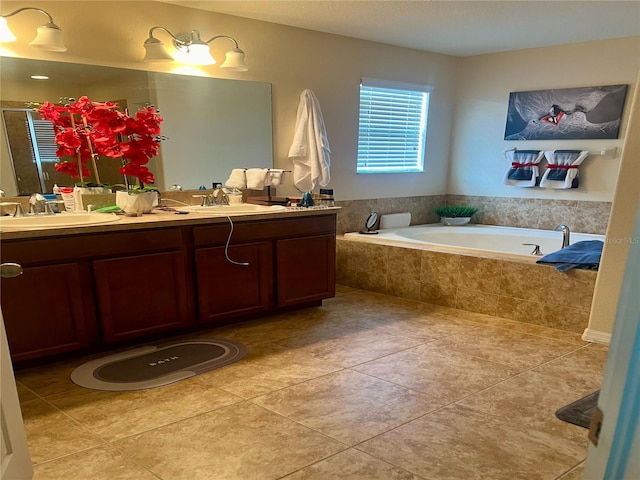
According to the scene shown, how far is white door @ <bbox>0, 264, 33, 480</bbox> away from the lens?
43.1 inches

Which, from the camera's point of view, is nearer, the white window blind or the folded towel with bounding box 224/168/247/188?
the white window blind

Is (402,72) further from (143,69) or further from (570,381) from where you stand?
(570,381)

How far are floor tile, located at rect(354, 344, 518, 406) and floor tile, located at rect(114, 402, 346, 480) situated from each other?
2.06 ft

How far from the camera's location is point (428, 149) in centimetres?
488

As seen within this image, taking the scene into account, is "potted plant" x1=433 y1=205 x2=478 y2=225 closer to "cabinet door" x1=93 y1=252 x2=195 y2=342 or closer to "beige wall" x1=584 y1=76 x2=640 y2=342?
"beige wall" x1=584 y1=76 x2=640 y2=342

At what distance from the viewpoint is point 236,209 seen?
10.4ft

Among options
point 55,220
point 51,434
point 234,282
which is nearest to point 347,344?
point 234,282

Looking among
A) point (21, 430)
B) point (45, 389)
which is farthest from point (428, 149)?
point (21, 430)

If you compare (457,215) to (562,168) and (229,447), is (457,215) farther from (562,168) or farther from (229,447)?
(229,447)

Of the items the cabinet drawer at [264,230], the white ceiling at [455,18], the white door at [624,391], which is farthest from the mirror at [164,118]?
the white door at [624,391]

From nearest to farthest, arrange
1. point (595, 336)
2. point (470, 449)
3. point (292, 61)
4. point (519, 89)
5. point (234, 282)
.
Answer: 1. point (470, 449)
2. point (595, 336)
3. point (234, 282)
4. point (292, 61)
5. point (519, 89)

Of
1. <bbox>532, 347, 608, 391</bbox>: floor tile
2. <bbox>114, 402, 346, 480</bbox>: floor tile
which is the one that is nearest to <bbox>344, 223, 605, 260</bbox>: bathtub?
<bbox>532, 347, 608, 391</bbox>: floor tile

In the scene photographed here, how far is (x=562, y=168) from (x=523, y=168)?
362 millimetres

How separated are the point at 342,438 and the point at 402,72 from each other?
369cm
